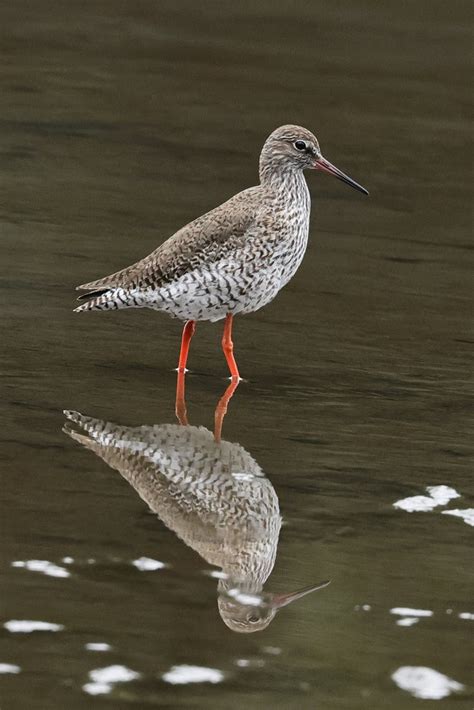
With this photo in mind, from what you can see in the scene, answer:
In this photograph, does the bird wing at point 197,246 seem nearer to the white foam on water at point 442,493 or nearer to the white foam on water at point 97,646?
the white foam on water at point 442,493

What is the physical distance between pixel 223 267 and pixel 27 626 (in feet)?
12.7

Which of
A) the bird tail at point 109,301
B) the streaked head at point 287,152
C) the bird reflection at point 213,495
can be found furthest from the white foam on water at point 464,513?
the streaked head at point 287,152

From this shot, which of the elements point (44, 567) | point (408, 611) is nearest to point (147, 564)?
point (44, 567)

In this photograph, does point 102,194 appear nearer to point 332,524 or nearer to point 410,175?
point 410,175

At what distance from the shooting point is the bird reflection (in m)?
6.29

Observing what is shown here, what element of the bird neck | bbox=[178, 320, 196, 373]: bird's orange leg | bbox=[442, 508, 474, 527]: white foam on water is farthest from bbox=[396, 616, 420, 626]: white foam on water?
the bird neck

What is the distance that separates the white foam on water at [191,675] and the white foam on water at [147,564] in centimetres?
87

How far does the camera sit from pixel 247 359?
9.88 m

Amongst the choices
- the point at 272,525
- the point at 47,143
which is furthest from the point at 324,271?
the point at 272,525

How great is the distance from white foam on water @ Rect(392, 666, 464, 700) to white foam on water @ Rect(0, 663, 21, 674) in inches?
55.5

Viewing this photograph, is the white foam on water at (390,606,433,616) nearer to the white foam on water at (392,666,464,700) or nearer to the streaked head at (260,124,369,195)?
the white foam on water at (392,666,464,700)

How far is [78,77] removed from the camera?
1744 cm

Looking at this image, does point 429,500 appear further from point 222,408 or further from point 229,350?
point 229,350

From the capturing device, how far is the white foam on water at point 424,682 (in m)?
5.51
